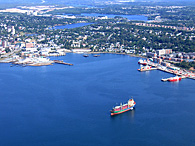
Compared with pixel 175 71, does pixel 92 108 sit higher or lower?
lower

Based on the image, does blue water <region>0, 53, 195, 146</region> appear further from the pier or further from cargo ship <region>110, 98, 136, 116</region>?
the pier

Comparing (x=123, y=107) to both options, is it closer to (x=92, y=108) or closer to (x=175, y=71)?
(x=92, y=108)

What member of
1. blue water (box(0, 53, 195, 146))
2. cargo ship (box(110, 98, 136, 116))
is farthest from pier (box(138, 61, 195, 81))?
cargo ship (box(110, 98, 136, 116))

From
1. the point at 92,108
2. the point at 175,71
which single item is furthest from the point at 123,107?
the point at 175,71

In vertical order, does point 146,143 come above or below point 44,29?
below

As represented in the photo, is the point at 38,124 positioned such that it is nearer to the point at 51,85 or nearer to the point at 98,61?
the point at 51,85

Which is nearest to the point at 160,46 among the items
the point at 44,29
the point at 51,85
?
the point at 51,85
